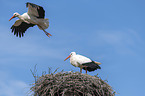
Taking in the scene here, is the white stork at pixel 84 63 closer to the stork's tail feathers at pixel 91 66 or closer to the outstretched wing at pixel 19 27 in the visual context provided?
the stork's tail feathers at pixel 91 66

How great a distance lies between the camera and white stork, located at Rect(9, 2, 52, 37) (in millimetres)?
13573

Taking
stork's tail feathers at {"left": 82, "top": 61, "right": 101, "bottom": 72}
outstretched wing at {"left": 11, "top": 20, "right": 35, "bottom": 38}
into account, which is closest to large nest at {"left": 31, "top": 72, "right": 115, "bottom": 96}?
stork's tail feathers at {"left": 82, "top": 61, "right": 101, "bottom": 72}

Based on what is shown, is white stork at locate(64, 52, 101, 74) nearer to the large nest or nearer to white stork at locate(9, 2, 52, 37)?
the large nest

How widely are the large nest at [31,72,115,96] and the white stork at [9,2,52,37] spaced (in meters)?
3.99

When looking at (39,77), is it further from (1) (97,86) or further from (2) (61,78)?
(1) (97,86)

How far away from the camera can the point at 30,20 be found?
14.1 meters

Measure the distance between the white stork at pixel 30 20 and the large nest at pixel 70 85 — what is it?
399 cm

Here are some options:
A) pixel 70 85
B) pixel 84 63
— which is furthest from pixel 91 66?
pixel 70 85

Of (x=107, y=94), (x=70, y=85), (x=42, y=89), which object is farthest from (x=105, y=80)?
(x=42, y=89)

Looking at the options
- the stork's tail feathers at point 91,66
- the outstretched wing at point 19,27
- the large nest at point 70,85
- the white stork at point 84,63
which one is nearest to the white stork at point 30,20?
the outstretched wing at point 19,27

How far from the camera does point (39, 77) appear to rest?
32.1ft

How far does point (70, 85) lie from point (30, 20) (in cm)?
572

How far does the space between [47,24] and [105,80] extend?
16.7 feet

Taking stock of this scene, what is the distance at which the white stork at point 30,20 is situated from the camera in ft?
44.5
